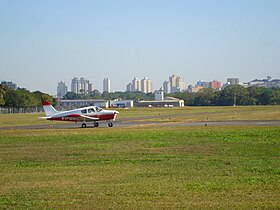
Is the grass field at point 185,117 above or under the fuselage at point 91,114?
under

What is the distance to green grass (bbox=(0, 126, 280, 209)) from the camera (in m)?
12.0

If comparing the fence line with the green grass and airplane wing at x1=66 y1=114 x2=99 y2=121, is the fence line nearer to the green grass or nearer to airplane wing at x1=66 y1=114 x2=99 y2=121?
airplane wing at x1=66 y1=114 x2=99 y2=121

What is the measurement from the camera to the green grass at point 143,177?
12.0 metres

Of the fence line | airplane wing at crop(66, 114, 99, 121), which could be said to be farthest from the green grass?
the fence line

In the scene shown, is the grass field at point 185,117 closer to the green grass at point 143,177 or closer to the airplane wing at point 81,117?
the airplane wing at point 81,117

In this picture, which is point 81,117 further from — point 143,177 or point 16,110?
point 16,110

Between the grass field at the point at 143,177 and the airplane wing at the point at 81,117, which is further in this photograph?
the airplane wing at the point at 81,117

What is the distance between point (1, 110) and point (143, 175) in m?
144

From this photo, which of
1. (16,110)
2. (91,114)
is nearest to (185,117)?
(91,114)

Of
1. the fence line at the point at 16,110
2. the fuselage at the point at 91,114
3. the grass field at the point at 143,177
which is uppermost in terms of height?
the fuselage at the point at 91,114

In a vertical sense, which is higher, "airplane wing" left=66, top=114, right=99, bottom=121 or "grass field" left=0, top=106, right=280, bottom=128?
"airplane wing" left=66, top=114, right=99, bottom=121

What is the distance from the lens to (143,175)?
16.5 meters

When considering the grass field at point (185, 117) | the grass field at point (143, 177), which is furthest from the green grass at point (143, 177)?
the grass field at point (185, 117)

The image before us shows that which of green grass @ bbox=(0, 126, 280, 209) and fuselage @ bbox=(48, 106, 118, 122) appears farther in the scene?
fuselage @ bbox=(48, 106, 118, 122)
